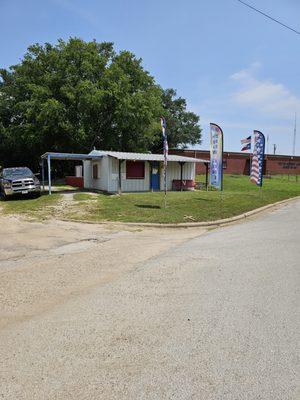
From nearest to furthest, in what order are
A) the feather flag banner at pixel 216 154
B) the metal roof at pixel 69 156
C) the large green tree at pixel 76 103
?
the feather flag banner at pixel 216 154
the metal roof at pixel 69 156
the large green tree at pixel 76 103

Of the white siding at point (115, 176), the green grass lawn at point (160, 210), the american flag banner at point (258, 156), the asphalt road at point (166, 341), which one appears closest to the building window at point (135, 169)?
the white siding at point (115, 176)

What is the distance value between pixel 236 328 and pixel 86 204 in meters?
14.8

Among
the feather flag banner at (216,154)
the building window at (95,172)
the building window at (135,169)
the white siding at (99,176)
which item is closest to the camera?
the feather flag banner at (216,154)

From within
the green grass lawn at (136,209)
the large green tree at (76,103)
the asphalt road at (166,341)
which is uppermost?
the large green tree at (76,103)

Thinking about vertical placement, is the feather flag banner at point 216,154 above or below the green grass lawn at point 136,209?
above

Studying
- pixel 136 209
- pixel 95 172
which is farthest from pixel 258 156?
pixel 95 172

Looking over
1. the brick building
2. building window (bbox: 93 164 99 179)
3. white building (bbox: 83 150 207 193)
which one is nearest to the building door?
white building (bbox: 83 150 207 193)

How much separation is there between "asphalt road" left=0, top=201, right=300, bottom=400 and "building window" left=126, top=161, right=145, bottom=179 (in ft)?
67.8

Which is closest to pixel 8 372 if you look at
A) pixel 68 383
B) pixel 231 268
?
pixel 68 383

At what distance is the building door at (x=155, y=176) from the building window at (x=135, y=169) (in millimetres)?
886

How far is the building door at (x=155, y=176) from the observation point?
28589 millimetres

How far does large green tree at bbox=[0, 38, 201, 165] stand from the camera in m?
38.5

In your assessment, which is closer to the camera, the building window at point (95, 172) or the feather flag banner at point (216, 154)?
the feather flag banner at point (216, 154)

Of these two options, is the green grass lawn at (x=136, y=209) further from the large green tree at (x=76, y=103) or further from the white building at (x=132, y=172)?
the large green tree at (x=76, y=103)
